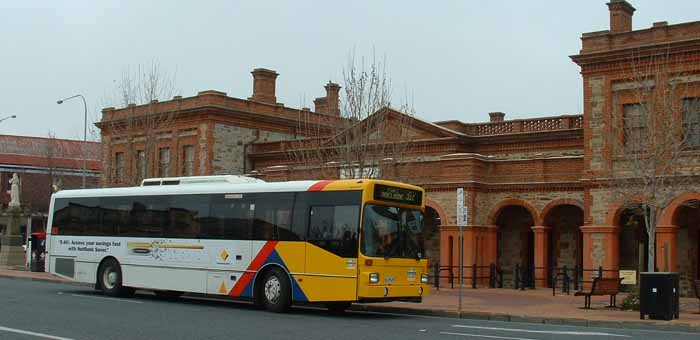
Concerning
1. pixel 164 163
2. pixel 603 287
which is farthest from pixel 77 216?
pixel 164 163

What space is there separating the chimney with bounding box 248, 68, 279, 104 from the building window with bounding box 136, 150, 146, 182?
6376mm

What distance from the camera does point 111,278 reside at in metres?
23.5

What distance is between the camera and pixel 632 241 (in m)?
32.0

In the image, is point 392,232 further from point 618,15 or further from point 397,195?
point 618,15

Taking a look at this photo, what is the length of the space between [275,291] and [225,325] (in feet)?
12.1

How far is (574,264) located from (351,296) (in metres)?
17.3

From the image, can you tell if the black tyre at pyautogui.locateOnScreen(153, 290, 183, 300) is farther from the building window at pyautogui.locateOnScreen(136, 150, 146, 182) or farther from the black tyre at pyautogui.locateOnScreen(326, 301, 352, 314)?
the building window at pyautogui.locateOnScreen(136, 150, 146, 182)

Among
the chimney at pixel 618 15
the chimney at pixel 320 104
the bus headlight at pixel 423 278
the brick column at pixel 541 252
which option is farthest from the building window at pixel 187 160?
the bus headlight at pixel 423 278

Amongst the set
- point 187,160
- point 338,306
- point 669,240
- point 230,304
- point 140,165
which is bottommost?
point 230,304

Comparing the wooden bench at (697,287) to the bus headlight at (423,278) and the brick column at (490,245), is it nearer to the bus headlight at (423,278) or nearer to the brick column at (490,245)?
the bus headlight at (423,278)

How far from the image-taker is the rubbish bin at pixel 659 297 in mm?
18156

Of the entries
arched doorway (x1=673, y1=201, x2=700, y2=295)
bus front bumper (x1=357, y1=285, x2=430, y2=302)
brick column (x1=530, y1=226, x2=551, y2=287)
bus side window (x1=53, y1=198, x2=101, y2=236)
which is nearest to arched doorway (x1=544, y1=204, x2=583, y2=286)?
brick column (x1=530, y1=226, x2=551, y2=287)

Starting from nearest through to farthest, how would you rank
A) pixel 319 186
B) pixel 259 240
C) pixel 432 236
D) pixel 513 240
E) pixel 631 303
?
pixel 319 186
pixel 259 240
pixel 631 303
pixel 513 240
pixel 432 236

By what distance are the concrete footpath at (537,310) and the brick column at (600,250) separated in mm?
2923
